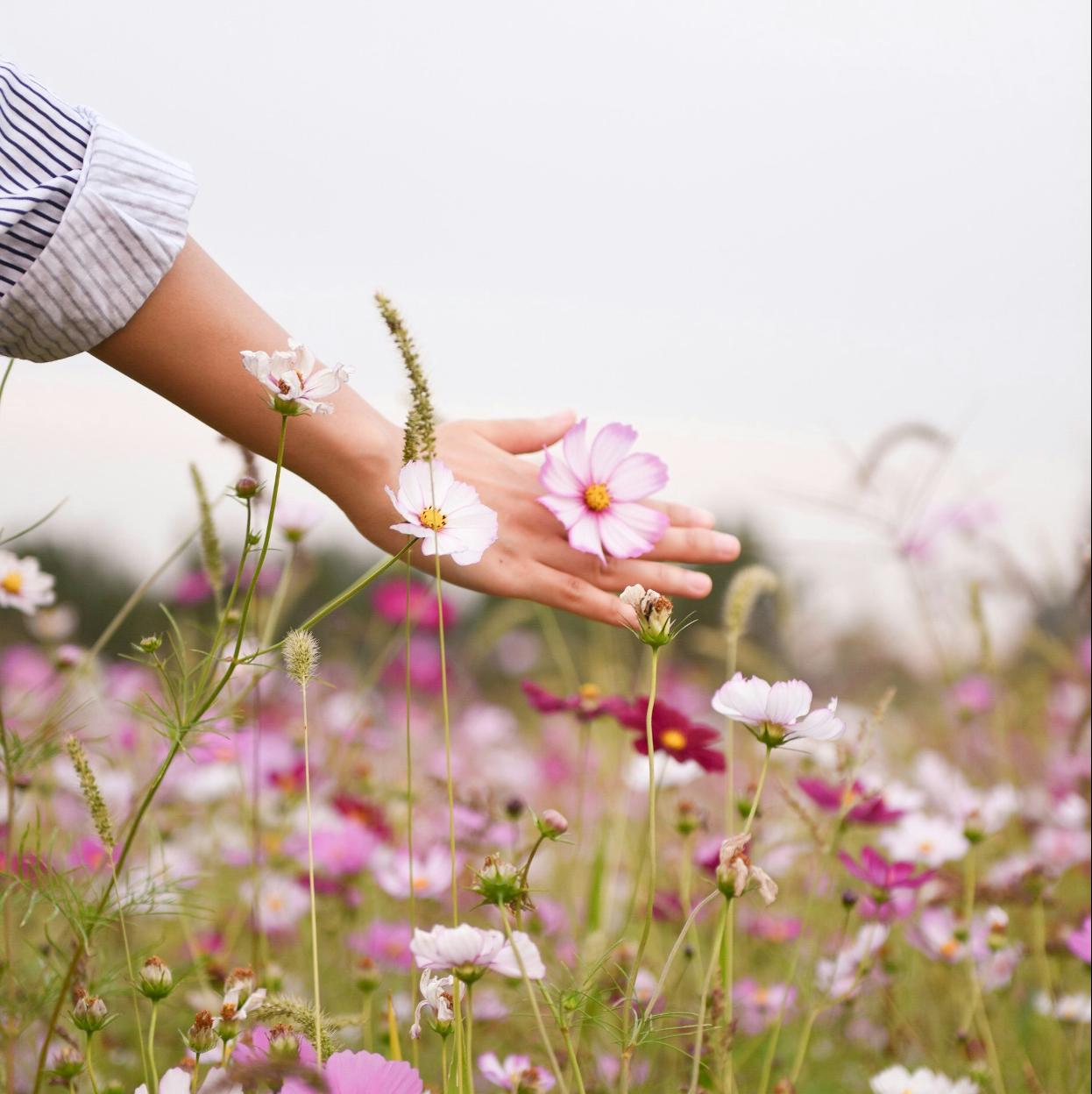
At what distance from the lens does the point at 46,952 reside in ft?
2.38

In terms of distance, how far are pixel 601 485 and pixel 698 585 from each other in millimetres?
141

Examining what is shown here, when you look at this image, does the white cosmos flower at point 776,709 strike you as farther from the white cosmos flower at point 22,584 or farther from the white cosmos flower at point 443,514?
the white cosmos flower at point 22,584

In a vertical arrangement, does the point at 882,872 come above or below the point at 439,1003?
below

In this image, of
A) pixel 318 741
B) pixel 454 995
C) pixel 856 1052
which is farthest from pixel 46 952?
pixel 318 741

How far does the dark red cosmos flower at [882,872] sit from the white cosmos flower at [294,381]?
0.51m

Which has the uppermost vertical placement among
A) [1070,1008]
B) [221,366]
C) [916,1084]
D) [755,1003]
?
[221,366]

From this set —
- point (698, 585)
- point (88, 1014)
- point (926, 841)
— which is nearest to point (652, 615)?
point (88, 1014)

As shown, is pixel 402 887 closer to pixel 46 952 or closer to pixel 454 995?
pixel 46 952

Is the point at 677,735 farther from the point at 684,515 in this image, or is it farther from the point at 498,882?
the point at 498,882

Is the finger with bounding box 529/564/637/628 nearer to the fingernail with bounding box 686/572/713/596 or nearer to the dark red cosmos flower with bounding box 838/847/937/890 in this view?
the fingernail with bounding box 686/572/713/596

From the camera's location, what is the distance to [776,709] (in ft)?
1.85

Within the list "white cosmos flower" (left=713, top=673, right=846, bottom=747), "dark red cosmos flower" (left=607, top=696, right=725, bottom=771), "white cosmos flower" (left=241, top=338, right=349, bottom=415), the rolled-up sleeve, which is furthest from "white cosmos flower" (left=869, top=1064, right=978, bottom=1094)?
the rolled-up sleeve

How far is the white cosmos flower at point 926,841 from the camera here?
1.06m

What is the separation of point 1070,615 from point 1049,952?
0.40 metres
